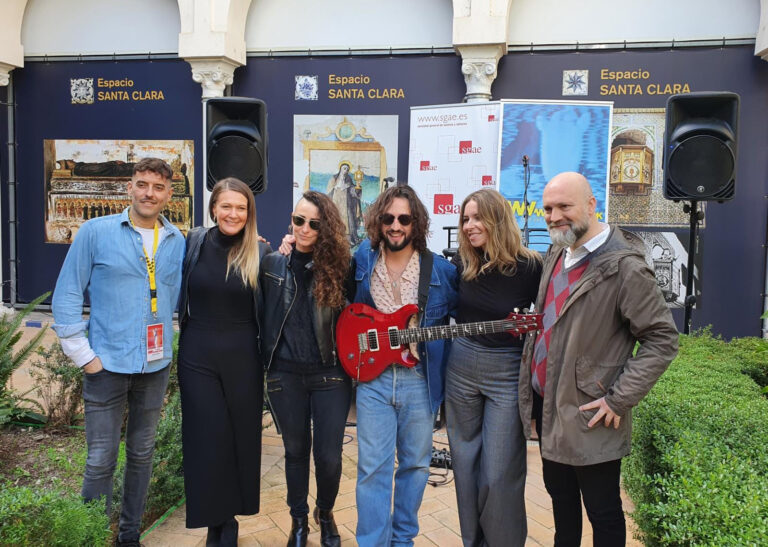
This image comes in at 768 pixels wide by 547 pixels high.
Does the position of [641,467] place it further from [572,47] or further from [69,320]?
[572,47]

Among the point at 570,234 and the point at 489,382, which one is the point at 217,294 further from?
the point at 570,234

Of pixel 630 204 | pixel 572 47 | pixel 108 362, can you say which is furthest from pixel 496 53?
pixel 108 362

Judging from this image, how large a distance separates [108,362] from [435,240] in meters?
5.14

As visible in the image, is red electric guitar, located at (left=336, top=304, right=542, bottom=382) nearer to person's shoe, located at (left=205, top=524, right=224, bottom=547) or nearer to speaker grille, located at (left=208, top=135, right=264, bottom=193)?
person's shoe, located at (left=205, top=524, right=224, bottom=547)

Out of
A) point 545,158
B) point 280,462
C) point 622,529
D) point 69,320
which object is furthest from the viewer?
point 545,158

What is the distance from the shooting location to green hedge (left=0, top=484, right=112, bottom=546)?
1950 millimetres

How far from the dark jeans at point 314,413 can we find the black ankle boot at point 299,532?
8.2 inches

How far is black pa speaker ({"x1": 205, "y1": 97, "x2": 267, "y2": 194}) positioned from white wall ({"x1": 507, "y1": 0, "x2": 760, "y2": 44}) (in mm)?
5311

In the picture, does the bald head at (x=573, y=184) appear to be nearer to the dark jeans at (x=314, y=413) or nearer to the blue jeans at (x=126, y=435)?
the dark jeans at (x=314, y=413)

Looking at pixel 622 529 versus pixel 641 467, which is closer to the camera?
pixel 622 529

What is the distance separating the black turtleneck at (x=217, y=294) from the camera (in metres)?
2.69

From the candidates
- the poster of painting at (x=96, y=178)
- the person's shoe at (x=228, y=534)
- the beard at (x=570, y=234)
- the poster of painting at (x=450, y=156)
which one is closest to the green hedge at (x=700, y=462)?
the beard at (x=570, y=234)

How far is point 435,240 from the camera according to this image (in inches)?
289

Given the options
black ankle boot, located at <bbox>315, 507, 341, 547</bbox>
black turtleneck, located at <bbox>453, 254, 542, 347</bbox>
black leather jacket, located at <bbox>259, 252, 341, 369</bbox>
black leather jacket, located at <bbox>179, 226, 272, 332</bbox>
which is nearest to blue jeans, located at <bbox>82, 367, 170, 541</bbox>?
black leather jacket, located at <bbox>179, 226, 272, 332</bbox>
